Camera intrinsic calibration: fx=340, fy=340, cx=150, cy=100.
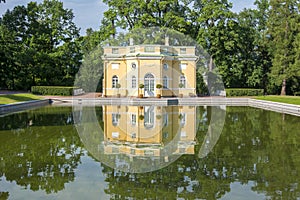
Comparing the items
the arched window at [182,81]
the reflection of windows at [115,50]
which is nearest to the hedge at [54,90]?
the reflection of windows at [115,50]

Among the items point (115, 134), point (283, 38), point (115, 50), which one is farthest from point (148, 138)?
point (283, 38)

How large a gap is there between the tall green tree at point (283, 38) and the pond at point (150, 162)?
19886mm

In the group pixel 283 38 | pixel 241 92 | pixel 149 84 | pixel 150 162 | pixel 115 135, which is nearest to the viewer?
pixel 150 162

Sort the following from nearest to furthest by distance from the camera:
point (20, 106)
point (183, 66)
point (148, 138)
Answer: point (148, 138)
point (20, 106)
point (183, 66)

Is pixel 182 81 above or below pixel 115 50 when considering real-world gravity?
below

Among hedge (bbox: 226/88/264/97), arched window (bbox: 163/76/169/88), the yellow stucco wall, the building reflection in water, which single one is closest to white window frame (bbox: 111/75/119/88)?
the yellow stucco wall

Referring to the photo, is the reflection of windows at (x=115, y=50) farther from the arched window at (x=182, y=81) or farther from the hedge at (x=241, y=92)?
the hedge at (x=241, y=92)

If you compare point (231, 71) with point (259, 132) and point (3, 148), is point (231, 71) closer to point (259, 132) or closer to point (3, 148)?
point (259, 132)

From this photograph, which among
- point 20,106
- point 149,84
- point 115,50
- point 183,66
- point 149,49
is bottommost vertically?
point 20,106

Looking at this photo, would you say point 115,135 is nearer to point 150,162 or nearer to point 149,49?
point 150,162

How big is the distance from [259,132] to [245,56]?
23.4 meters

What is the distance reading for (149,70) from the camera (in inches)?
1063

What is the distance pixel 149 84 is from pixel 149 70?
112 centimetres

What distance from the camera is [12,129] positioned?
11.3 m
